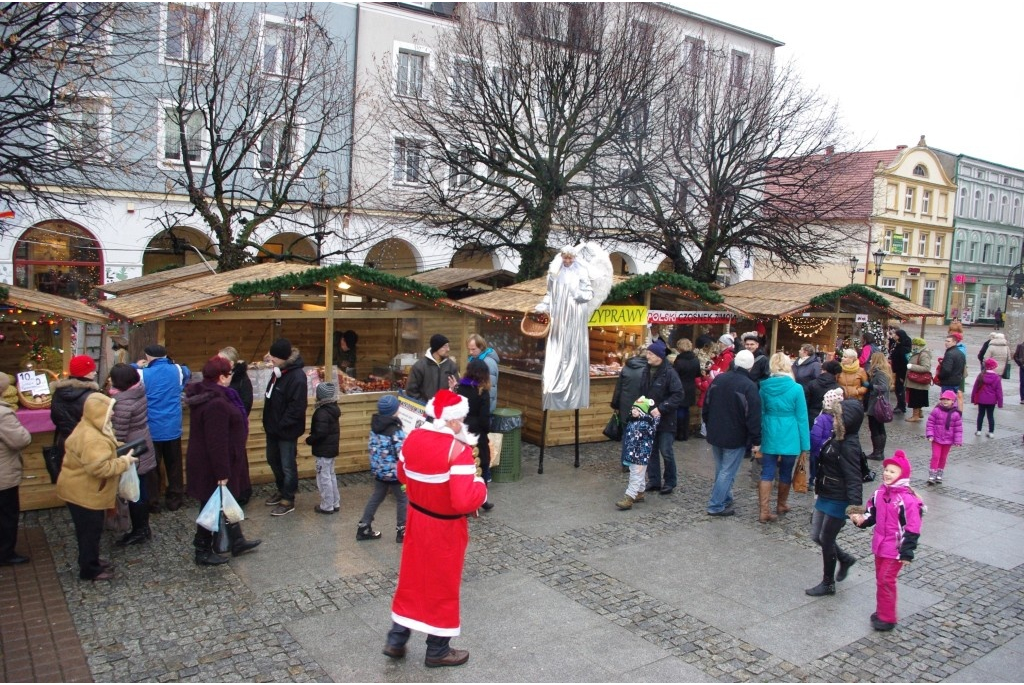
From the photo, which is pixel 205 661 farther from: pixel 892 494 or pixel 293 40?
pixel 293 40

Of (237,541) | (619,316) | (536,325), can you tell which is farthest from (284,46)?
(237,541)

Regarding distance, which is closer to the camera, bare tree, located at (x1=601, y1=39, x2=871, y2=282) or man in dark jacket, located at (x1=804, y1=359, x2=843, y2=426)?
man in dark jacket, located at (x1=804, y1=359, x2=843, y2=426)

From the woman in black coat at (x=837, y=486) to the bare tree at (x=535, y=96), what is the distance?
40.0 ft

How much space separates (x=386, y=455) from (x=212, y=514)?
60.7 inches

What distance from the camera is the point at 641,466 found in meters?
8.75

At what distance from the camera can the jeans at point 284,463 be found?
27.4 feet

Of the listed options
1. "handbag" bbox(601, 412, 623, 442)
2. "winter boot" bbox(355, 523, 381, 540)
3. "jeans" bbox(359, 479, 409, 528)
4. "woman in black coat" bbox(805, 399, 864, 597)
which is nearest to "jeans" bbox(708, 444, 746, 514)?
"handbag" bbox(601, 412, 623, 442)

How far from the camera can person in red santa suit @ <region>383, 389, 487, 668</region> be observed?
4762 millimetres

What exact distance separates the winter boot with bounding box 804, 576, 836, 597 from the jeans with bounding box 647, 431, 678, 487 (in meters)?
3.00

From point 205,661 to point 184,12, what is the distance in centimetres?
1383

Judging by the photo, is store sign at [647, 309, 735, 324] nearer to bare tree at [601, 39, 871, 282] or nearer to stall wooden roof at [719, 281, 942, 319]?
stall wooden roof at [719, 281, 942, 319]

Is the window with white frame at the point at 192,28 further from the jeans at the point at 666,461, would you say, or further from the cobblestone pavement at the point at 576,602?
the jeans at the point at 666,461

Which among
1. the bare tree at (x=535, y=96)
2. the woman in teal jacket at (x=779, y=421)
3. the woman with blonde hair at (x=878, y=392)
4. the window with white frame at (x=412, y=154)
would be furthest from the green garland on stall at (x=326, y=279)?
the window with white frame at (x=412, y=154)

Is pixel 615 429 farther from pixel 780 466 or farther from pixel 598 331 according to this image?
pixel 598 331
